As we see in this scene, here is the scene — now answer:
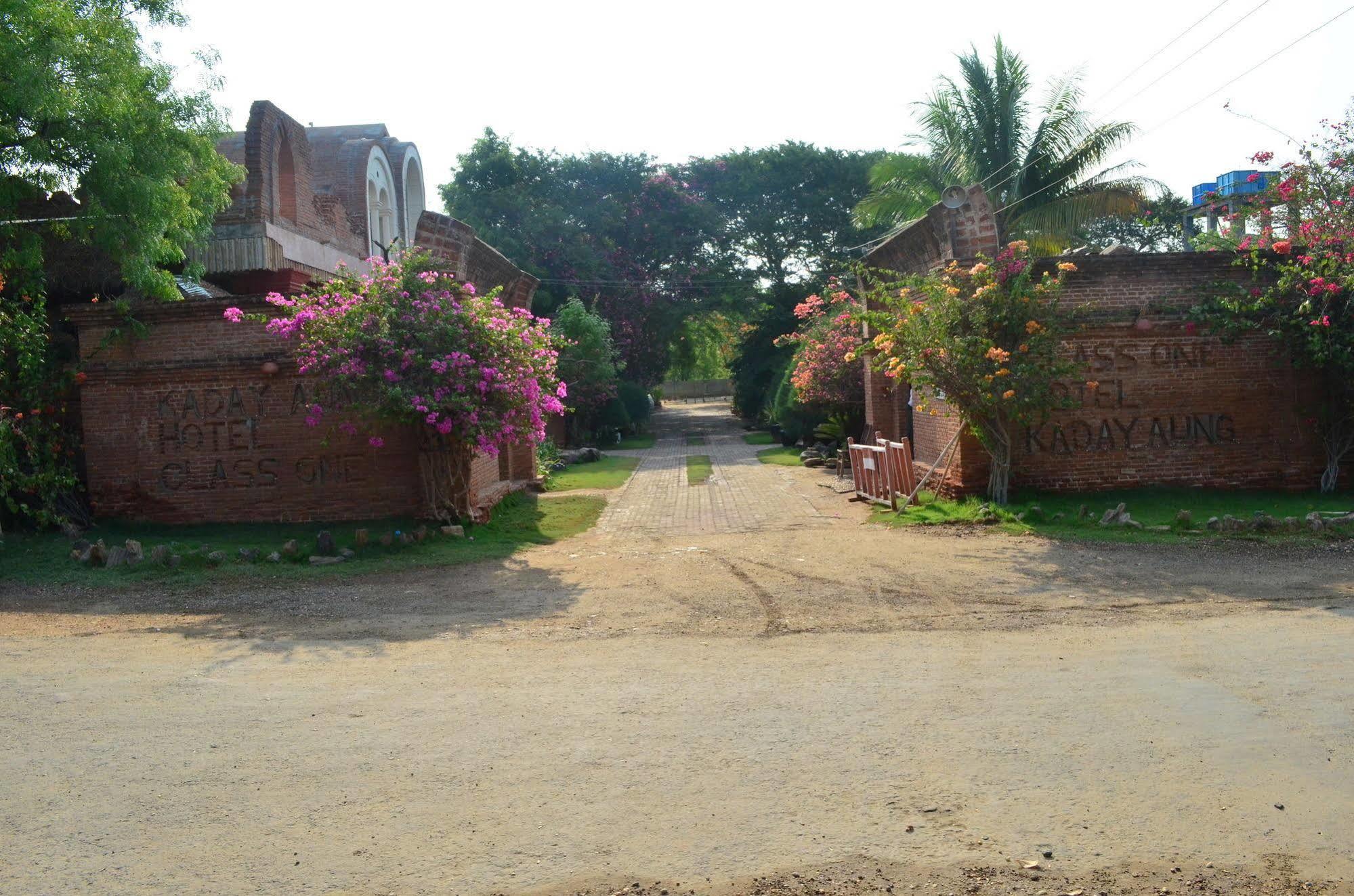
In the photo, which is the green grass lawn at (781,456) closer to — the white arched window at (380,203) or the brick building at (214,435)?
the white arched window at (380,203)

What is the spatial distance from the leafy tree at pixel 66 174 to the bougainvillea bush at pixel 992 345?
30.6 ft

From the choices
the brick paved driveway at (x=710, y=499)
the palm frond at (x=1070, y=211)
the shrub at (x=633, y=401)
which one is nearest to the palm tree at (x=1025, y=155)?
the palm frond at (x=1070, y=211)

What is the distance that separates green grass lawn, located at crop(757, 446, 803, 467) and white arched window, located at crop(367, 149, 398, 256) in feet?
35.0

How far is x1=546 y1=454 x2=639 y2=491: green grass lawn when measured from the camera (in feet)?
70.2

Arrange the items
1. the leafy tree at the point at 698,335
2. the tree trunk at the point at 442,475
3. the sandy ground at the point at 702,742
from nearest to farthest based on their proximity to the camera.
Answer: the sandy ground at the point at 702,742 → the tree trunk at the point at 442,475 → the leafy tree at the point at 698,335

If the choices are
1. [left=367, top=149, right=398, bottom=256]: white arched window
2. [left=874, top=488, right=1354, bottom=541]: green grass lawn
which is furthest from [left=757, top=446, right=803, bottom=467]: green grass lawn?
[left=874, top=488, right=1354, bottom=541]: green grass lawn

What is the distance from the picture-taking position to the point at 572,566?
1157 cm

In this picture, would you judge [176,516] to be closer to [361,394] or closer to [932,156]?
[361,394]

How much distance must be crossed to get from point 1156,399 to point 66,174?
14.3 meters

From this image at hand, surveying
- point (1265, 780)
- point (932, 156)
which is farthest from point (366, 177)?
point (1265, 780)

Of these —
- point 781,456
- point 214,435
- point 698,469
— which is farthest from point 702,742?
point 781,456

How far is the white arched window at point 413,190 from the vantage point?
29172 millimetres

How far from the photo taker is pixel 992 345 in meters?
12.6

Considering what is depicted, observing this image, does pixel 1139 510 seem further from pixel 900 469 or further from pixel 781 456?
pixel 781 456
